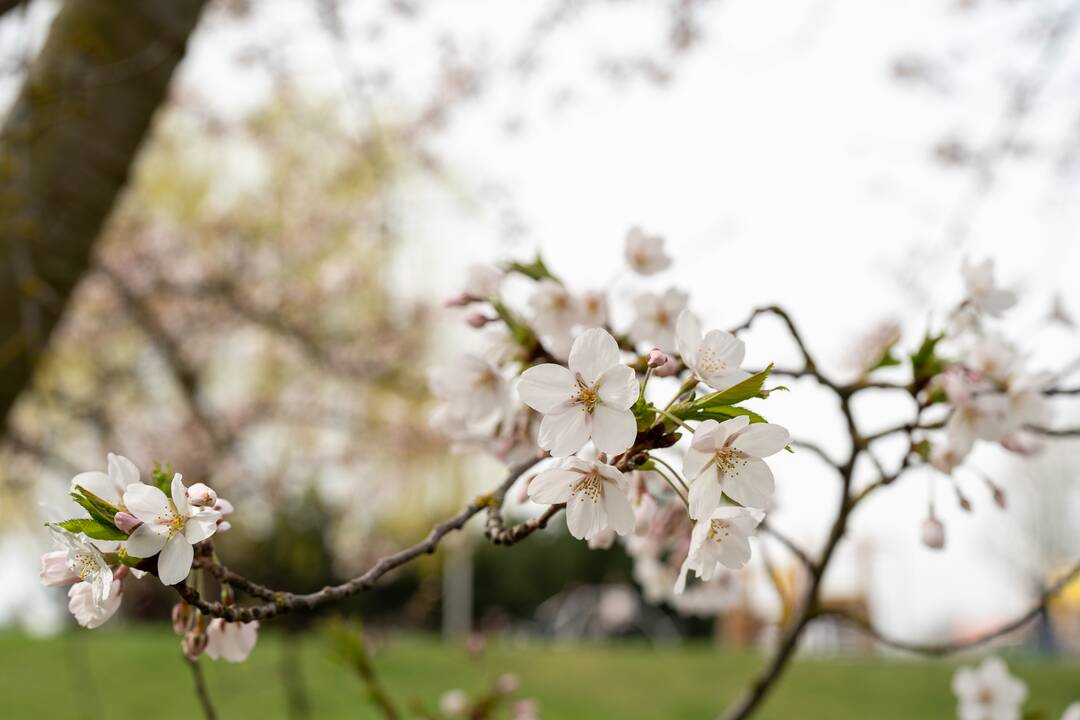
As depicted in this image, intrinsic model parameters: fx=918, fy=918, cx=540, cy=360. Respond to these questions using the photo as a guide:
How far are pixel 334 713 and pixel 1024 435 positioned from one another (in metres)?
3.41

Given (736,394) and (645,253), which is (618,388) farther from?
(645,253)

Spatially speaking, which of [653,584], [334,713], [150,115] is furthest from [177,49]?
[334,713]

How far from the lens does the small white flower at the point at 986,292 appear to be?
1.07 metres

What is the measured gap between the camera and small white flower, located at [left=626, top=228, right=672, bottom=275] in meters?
1.09

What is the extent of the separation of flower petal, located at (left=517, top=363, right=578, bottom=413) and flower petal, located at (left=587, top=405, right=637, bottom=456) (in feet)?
0.08

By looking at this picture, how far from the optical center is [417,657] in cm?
→ 506

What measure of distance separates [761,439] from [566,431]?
0.13 metres

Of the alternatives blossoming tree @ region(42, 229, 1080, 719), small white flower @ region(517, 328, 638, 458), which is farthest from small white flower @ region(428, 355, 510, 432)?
small white flower @ region(517, 328, 638, 458)

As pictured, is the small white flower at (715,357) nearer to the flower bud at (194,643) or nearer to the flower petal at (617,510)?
the flower petal at (617,510)

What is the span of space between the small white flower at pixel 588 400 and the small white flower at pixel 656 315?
37 cm

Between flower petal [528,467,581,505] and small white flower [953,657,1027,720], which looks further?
small white flower [953,657,1027,720]

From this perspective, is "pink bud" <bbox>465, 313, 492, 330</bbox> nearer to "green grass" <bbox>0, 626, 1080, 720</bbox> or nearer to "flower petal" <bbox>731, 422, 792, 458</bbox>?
"flower petal" <bbox>731, 422, 792, 458</bbox>

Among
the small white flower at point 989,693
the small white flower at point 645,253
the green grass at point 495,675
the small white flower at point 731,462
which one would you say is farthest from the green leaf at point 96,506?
the green grass at point 495,675

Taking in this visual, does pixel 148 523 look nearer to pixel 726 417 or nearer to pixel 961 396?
pixel 726 417
